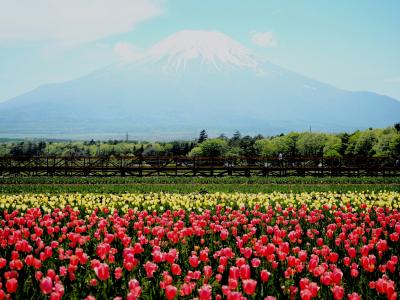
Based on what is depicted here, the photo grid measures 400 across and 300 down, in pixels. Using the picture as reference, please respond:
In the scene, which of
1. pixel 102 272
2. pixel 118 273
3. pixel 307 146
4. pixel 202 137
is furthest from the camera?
pixel 202 137

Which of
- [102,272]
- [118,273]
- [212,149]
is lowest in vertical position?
[118,273]

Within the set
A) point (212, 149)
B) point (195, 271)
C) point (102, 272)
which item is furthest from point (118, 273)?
point (212, 149)

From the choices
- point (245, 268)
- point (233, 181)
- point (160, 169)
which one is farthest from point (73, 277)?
point (160, 169)

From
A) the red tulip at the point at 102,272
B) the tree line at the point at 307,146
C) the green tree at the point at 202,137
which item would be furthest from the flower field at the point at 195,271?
the green tree at the point at 202,137

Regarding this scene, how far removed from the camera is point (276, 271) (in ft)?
18.7

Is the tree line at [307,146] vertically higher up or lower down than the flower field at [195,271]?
higher up

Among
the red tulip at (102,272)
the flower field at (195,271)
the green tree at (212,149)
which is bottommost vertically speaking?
the flower field at (195,271)

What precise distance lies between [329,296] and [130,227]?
4.83m

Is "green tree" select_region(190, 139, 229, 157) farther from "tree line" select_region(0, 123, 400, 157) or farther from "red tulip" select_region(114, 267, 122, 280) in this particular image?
"red tulip" select_region(114, 267, 122, 280)

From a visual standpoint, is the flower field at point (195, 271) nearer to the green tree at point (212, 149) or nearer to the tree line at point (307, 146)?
the tree line at point (307, 146)

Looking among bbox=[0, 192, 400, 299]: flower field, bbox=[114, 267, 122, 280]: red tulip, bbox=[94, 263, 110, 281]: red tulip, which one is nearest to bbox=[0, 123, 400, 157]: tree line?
bbox=[0, 192, 400, 299]: flower field

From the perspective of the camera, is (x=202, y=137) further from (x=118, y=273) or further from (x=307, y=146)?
(x=118, y=273)

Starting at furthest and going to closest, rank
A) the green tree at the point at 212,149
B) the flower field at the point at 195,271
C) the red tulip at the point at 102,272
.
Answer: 1. the green tree at the point at 212,149
2. the red tulip at the point at 102,272
3. the flower field at the point at 195,271

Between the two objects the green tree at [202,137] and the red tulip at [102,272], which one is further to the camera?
the green tree at [202,137]
